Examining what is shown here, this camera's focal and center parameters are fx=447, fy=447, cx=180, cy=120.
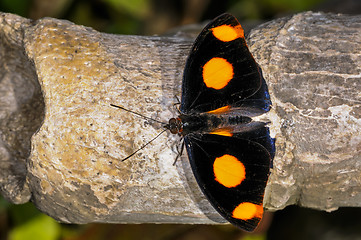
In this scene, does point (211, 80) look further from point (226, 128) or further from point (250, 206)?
point (250, 206)

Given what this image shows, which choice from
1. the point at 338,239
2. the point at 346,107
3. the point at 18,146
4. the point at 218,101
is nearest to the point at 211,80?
the point at 218,101

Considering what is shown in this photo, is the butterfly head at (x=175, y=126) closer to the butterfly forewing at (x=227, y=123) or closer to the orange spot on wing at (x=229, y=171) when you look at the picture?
the butterfly forewing at (x=227, y=123)

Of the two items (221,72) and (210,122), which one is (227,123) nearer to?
(210,122)

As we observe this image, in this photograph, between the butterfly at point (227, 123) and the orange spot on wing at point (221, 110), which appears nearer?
the butterfly at point (227, 123)

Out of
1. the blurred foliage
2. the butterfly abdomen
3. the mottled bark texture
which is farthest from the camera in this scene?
the blurred foliage

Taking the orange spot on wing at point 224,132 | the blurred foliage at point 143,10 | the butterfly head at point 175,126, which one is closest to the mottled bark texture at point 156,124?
the butterfly head at point 175,126

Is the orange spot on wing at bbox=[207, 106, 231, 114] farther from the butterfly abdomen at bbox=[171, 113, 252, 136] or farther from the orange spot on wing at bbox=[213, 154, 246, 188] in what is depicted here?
the orange spot on wing at bbox=[213, 154, 246, 188]

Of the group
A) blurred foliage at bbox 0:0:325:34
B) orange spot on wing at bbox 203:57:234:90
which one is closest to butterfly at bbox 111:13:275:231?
orange spot on wing at bbox 203:57:234:90

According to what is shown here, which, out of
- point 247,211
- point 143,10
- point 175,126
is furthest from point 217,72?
point 143,10
